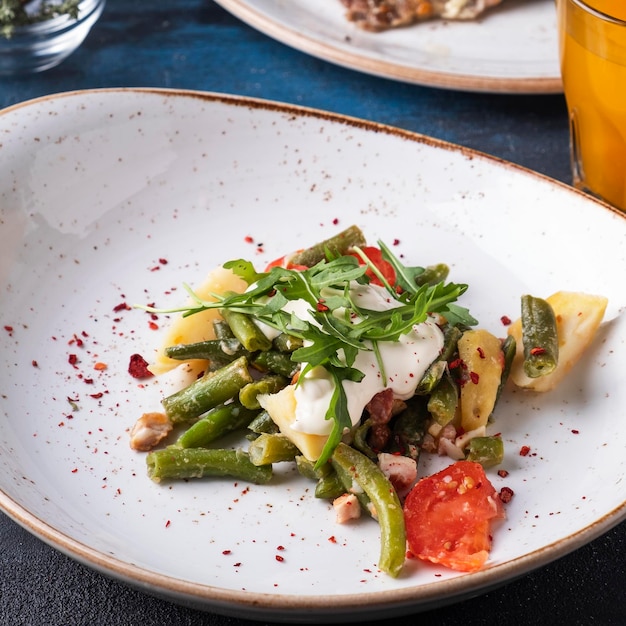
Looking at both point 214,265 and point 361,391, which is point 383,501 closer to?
point 361,391

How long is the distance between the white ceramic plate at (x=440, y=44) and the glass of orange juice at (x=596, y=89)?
→ 0.52 m

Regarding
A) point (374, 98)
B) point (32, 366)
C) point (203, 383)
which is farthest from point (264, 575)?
point (374, 98)

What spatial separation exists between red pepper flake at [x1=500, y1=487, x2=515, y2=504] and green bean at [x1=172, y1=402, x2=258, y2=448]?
78 centimetres

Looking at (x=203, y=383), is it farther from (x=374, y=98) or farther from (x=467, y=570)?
(x=374, y=98)

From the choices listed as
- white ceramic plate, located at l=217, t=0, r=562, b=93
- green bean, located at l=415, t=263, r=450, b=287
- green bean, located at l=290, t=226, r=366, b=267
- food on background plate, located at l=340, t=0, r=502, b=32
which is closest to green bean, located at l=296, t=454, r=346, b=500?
green bean, located at l=290, t=226, r=366, b=267

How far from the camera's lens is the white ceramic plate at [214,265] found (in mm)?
2475

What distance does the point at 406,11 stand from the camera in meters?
5.01

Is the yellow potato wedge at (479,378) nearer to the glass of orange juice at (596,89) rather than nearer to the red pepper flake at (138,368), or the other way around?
the red pepper flake at (138,368)

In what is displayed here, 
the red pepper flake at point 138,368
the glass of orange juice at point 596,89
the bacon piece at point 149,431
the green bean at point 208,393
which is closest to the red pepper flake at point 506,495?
the green bean at point 208,393

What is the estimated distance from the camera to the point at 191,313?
9.80 feet

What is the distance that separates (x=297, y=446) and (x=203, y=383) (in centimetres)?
38

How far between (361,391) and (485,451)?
41 centimetres

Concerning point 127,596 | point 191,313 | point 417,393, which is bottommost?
point 127,596

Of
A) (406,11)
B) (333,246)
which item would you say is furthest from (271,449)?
(406,11)
